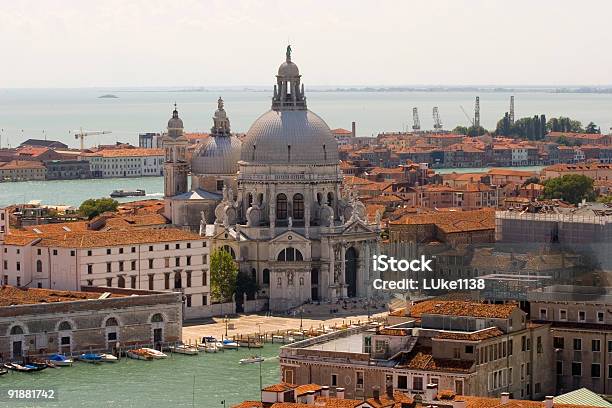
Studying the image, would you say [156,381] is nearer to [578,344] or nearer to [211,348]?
[211,348]

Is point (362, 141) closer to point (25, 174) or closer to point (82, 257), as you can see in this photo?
point (25, 174)

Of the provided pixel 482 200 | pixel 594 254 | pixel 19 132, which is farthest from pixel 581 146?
pixel 594 254

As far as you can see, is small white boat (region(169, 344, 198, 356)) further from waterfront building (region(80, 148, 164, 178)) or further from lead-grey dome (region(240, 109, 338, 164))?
waterfront building (region(80, 148, 164, 178))

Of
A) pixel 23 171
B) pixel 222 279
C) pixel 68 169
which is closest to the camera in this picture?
pixel 222 279

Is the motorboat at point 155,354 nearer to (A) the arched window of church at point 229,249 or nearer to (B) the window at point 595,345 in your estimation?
(A) the arched window of church at point 229,249

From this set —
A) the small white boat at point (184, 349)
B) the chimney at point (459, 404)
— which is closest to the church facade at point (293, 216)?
the small white boat at point (184, 349)

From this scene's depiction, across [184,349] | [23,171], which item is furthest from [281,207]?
[23,171]

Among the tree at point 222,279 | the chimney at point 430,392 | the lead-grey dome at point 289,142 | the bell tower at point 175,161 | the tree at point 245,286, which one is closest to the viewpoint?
the chimney at point 430,392
